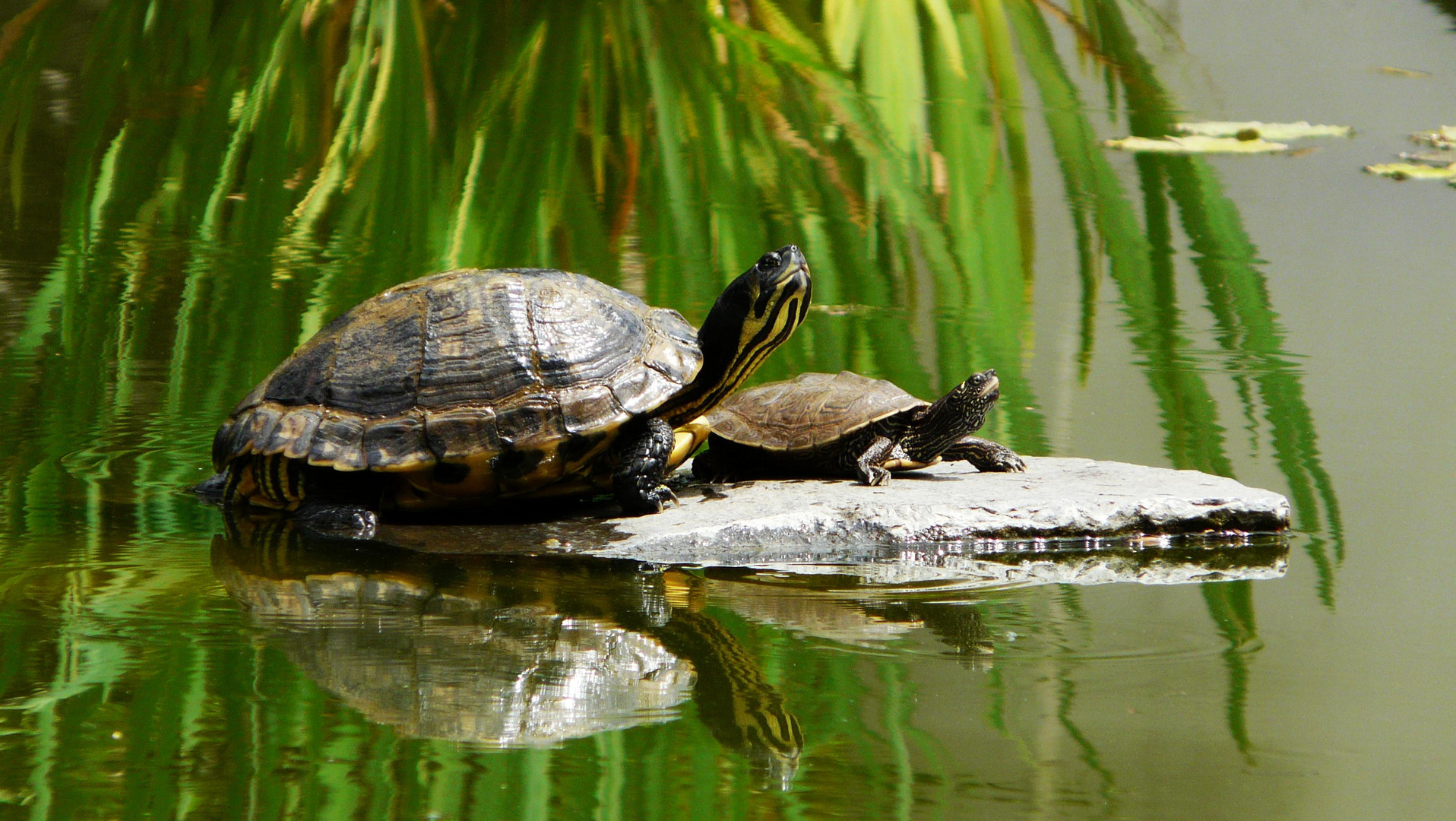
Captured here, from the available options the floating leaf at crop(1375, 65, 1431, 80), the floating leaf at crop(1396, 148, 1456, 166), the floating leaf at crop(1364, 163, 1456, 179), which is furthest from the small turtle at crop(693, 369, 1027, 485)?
the floating leaf at crop(1375, 65, 1431, 80)

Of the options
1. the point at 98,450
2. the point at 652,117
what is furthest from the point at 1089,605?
the point at 652,117

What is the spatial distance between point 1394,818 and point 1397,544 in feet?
4.02

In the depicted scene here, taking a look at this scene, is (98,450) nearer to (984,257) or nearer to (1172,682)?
(1172,682)

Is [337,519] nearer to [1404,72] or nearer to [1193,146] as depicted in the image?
[1193,146]

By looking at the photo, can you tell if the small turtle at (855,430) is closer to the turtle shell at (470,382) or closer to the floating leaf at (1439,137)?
the turtle shell at (470,382)

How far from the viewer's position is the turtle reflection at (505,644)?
1.75 m

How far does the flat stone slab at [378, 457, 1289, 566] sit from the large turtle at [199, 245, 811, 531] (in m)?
0.13

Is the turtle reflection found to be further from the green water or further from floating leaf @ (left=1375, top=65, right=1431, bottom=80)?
floating leaf @ (left=1375, top=65, right=1431, bottom=80)

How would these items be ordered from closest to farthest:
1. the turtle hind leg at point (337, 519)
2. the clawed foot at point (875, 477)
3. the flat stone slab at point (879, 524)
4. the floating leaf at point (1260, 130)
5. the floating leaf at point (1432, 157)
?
the flat stone slab at point (879, 524) < the turtle hind leg at point (337, 519) < the clawed foot at point (875, 477) < the floating leaf at point (1432, 157) < the floating leaf at point (1260, 130)

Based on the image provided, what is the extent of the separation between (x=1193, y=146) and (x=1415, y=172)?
91 centimetres

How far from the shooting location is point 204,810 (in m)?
1.48

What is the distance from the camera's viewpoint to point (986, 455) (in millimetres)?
3131

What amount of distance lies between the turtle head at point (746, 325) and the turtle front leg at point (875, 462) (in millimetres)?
337

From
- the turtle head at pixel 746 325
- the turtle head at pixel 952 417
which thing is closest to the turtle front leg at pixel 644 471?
the turtle head at pixel 746 325
